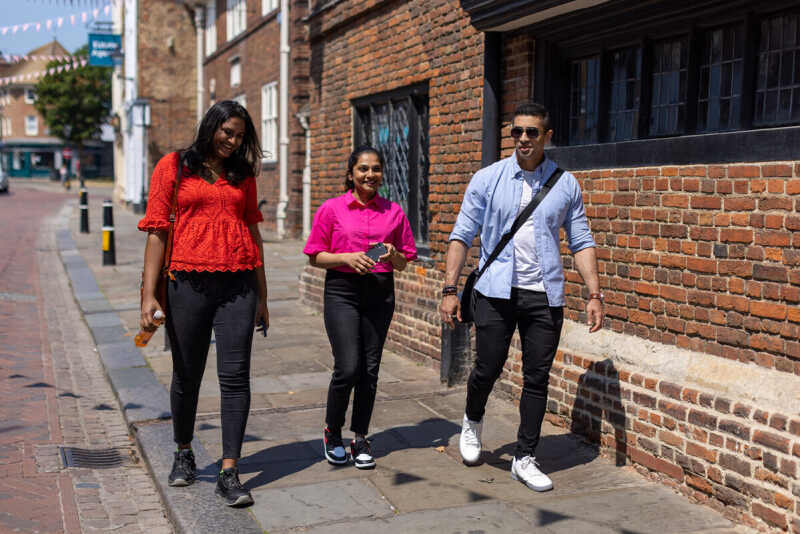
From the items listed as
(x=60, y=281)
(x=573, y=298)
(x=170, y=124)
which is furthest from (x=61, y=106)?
(x=573, y=298)

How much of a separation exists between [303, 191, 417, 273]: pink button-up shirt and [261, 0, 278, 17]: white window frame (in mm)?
16524

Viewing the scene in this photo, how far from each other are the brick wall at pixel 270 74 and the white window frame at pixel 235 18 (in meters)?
0.27

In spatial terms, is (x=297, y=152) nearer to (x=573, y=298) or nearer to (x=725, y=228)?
(x=573, y=298)

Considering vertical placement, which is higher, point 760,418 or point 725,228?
point 725,228

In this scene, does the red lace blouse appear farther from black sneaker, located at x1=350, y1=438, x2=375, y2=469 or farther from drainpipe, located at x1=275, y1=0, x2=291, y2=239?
drainpipe, located at x1=275, y1=0, x2=291, y2=239

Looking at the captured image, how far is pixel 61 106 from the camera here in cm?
7062

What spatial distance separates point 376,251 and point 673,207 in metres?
1.63

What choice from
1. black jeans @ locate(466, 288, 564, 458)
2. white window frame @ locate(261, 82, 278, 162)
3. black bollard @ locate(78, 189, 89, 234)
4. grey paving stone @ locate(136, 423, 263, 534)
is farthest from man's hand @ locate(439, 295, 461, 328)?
black bollard @ locate(78, 189, 89, 234)

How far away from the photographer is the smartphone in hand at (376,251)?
426 centimetres

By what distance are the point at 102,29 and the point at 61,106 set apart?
107 ft

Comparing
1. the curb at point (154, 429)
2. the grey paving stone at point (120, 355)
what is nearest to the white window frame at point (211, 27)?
the curb at point (154, 429)

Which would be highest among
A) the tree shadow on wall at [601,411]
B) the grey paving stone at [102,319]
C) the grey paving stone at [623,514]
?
the tree shadow on wall at [601,411]

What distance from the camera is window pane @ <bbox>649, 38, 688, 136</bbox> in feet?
15.8

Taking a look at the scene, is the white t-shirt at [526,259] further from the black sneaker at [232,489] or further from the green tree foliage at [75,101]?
the green tree foliage at [75,101]
